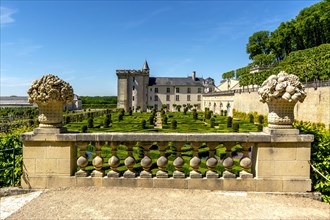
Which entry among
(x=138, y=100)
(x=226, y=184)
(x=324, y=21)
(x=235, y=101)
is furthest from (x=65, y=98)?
(x=138, y=100)

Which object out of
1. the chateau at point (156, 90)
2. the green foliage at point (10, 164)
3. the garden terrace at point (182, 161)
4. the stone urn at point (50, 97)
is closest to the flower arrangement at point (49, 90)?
the stone urn at point (50, 97)

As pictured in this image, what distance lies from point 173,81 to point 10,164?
5945 cm

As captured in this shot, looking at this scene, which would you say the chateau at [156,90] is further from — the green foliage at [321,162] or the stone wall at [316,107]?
the green foliage at [321,162]

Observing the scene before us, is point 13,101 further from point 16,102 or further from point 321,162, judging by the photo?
point 321,162

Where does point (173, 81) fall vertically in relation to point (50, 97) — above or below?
above

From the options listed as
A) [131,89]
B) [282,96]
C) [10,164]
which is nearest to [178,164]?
[282,96]

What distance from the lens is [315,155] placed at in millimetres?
3875

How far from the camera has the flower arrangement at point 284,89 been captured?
363 centimetres

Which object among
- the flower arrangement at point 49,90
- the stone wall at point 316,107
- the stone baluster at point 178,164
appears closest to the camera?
the flower arrangement at point 49,90

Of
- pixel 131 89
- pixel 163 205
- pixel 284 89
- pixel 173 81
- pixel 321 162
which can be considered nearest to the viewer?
pixel 163 205

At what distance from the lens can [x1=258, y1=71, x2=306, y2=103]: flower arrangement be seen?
363 centimetres

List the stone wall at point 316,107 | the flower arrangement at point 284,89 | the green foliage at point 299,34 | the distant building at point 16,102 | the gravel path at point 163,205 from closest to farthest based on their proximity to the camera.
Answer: the gravel path at point 163,205 → the flower arrangement at point 284,89 → the stone wall at point 316,107 → the green foliage at point 299,34 → the distant building at point 16,102

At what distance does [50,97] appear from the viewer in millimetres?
3729

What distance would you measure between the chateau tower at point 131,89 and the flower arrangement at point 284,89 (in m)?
54.7
